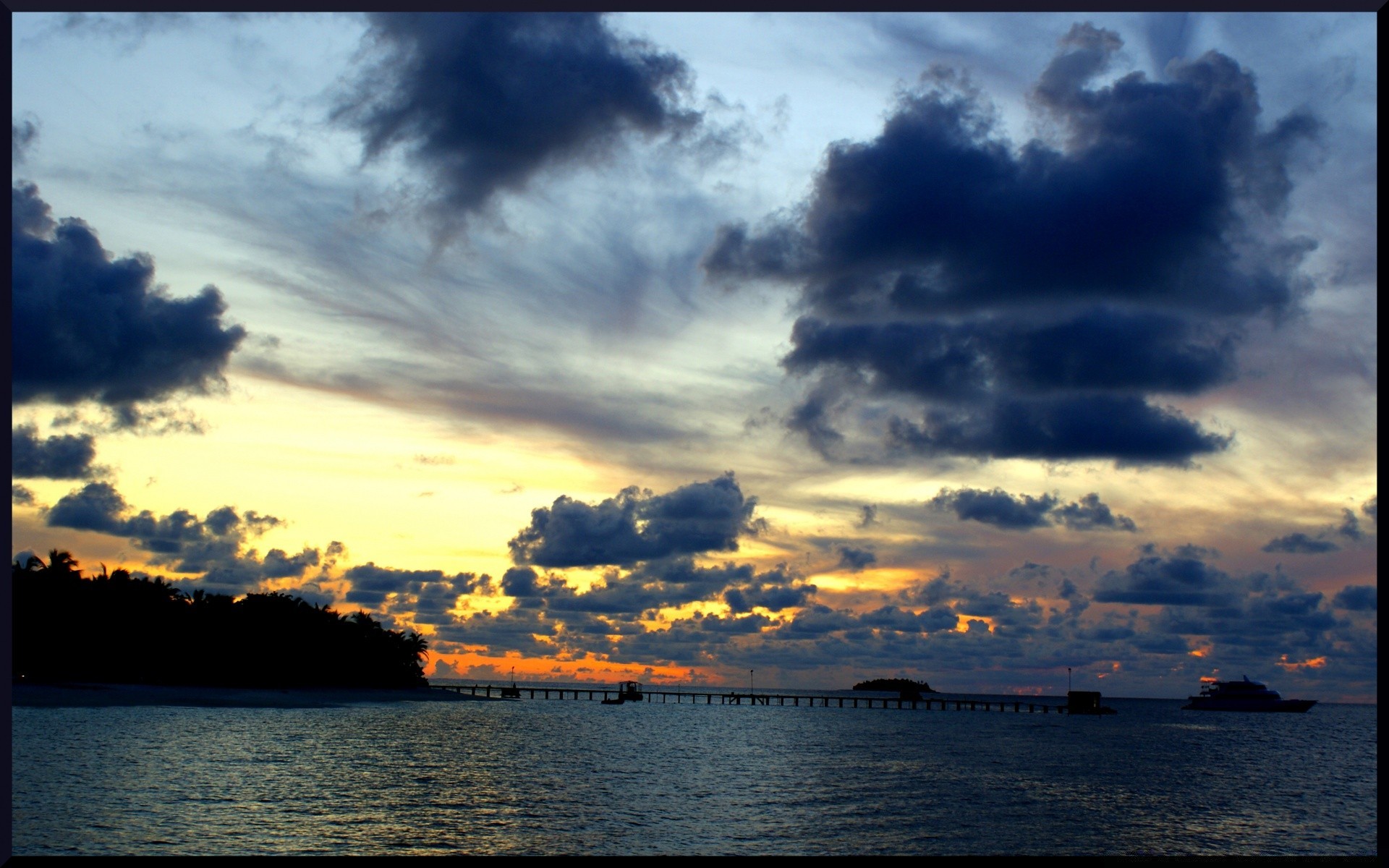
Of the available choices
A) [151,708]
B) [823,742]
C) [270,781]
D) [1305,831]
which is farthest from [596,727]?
[1305,831]

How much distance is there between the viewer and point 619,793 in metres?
47.2

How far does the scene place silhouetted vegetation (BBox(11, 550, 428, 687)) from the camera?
9394 cm

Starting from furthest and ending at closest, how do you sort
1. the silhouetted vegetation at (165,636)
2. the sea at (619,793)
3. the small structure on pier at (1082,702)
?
the small structure on pier at (1082,702) → the silhouetted vegetation at (165,636) → the sea at (619,793)

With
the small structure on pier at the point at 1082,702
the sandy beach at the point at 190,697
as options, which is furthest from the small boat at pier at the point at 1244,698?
the sandy beach at the point at 190,697

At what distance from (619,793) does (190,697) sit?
6792cm

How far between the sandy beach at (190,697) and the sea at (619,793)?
312 cm

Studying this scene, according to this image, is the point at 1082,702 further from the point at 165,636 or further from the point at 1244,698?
the point at 165,636

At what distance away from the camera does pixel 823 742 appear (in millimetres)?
91438

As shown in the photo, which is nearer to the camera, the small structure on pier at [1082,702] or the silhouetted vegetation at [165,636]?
the silhouetted vegetation at [165,636]

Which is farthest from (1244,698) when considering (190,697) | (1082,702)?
(190,697)

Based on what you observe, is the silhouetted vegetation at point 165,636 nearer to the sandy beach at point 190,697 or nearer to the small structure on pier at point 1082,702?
the sandy beach at point 190,697

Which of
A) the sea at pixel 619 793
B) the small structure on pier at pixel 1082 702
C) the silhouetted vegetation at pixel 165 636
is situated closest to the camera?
the sea at pixel 619 793

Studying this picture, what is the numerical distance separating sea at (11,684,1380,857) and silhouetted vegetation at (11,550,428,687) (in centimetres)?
1527

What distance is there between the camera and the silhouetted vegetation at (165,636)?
93938 mm
